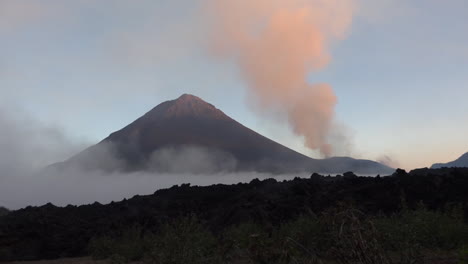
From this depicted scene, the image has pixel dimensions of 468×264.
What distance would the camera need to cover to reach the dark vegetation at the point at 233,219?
433 inches

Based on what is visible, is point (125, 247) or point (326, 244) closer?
point (326, 244)

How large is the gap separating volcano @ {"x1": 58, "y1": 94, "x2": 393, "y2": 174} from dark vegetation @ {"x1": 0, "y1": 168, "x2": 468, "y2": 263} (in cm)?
7984

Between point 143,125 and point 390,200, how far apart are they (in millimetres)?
112851

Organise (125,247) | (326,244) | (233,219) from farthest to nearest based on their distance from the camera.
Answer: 1. (233,219)
2. (125,247)
3. (326,244)

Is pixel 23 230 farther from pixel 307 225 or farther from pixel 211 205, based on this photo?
pixel 307 225

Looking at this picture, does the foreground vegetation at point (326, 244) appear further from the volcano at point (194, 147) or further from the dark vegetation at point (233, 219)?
the volcano at point (194, 147)

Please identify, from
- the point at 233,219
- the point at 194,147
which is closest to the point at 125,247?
the point at 233,219

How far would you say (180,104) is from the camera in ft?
463

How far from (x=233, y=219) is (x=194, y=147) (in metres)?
96.4

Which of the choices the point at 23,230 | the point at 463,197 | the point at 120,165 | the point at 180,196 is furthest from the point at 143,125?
the point at 463,197

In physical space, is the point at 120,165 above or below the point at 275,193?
above

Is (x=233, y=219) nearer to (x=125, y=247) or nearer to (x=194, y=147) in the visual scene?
(x=125, y=247)

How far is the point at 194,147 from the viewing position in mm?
118625

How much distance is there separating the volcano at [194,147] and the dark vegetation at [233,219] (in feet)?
262
